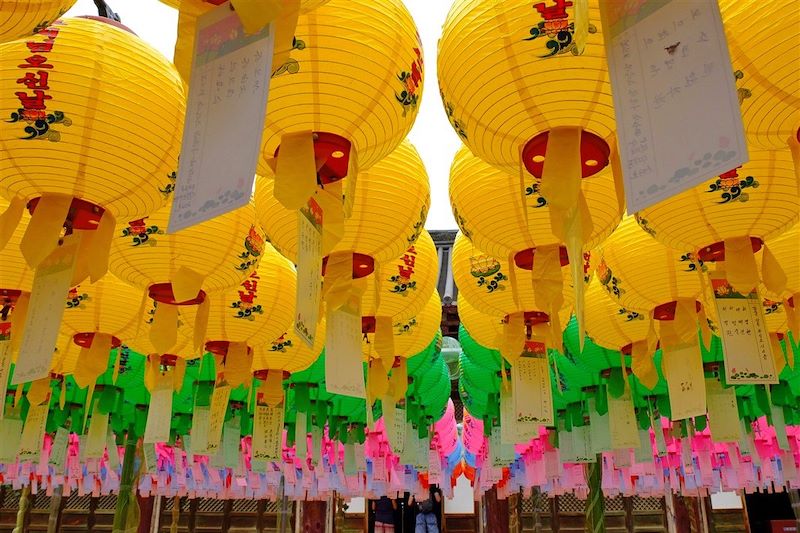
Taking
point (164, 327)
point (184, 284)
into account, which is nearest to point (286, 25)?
point (184, 284)

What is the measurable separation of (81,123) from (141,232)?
0.85 m

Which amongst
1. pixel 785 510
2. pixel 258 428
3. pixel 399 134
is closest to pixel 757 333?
pixel 399 134

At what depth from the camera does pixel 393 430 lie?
414 centimetres

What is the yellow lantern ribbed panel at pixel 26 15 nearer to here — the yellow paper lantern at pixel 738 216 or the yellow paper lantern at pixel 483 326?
the yellow paper lantern at pixel 738 216

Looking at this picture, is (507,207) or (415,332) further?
(415,332)

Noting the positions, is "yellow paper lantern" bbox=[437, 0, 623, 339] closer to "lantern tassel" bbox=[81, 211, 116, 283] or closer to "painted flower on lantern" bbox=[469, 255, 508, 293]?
"painted flower on lantern" bbox=[469, 255, 508, 293]

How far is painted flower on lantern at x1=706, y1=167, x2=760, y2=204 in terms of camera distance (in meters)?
2.34

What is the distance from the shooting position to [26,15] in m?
1.48

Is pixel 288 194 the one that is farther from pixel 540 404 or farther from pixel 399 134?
pixel 540 404

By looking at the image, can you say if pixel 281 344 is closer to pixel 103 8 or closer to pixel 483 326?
pixel 483 326

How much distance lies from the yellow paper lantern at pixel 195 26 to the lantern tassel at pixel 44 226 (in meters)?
0.83

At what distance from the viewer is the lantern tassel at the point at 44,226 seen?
2098mm

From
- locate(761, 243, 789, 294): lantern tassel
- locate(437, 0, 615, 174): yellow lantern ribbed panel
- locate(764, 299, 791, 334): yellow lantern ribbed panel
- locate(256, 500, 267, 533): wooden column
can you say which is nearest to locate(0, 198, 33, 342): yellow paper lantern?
locate(437, 0, 615, 174): yellow lantern ribbed panel

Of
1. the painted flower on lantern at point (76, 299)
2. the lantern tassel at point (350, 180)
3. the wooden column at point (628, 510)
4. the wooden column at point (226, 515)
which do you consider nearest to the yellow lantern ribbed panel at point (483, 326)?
the lantern tassel at point (350, 180)
